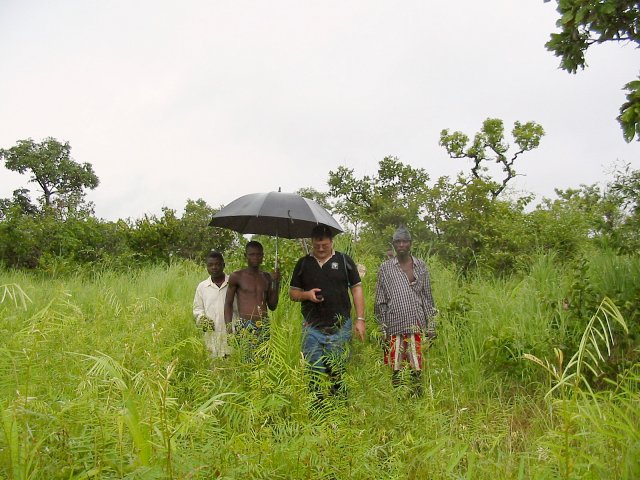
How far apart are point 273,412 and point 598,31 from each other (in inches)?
157

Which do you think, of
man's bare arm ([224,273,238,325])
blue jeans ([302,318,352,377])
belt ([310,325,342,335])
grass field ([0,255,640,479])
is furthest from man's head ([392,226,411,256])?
man's bare arm ([224,273,238,325])

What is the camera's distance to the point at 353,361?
4473mm

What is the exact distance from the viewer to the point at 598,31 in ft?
14.3

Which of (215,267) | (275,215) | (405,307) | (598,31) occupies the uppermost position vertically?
(598,31)

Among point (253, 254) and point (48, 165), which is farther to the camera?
point (48, 165)

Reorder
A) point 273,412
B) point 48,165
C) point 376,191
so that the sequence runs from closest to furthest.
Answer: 1. point 273,412
2. point 376,191
3. point 48,165

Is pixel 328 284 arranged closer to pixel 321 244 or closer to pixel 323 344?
pixel 321 244

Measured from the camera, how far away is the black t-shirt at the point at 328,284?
4512mm

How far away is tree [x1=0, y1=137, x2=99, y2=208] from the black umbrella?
23544 mm

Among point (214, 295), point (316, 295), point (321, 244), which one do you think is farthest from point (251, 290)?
point (321, 244)

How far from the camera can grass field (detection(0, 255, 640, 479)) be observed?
1.79 metres

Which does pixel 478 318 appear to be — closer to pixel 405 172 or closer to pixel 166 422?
pixel 166 422

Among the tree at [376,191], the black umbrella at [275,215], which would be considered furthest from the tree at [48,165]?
the black umbrella at [275,215]

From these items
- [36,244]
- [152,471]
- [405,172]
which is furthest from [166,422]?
[405,172]
